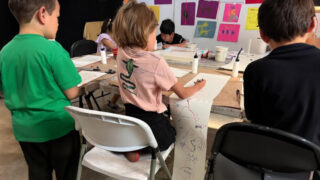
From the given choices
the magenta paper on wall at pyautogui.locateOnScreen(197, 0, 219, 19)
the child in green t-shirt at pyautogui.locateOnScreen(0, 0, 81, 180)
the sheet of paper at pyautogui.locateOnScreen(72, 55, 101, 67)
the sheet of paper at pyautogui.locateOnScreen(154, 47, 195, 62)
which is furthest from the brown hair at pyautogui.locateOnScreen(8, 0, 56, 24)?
the magenta paper on wall at pyautogui.locateOnScreen(197, 0, 219, 19)

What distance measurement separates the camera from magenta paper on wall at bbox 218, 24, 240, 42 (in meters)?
2.85

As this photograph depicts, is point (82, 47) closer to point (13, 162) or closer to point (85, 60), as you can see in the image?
point (85, 60)

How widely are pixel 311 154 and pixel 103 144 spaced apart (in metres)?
0.78

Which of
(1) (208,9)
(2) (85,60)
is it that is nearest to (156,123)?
(2) (85,60)

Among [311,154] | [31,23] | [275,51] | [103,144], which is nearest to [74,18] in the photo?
[31,23]

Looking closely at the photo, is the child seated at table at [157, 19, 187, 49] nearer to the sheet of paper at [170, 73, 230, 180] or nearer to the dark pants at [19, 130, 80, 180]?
the sheet of paper at [170, 73, 230, 180]

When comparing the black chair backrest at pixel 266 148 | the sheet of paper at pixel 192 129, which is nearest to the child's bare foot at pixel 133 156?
the sheet of paper at pixel 192 129

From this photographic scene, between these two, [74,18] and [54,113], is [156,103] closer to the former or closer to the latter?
[54,113]

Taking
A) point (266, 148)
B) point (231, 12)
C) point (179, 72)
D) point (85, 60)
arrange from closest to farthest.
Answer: point (266, 148)
point (179, 72)
point (85, 60)
point (231, 12)

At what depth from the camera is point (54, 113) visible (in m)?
1.03

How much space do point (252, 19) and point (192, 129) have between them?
2090 millimetres

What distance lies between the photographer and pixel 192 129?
1.16 meters

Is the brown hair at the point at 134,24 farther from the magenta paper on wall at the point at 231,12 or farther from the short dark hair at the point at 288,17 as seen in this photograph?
the magenta paper on wall at the point at 231,12

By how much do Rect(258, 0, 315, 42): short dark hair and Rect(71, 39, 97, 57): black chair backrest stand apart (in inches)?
76.7
